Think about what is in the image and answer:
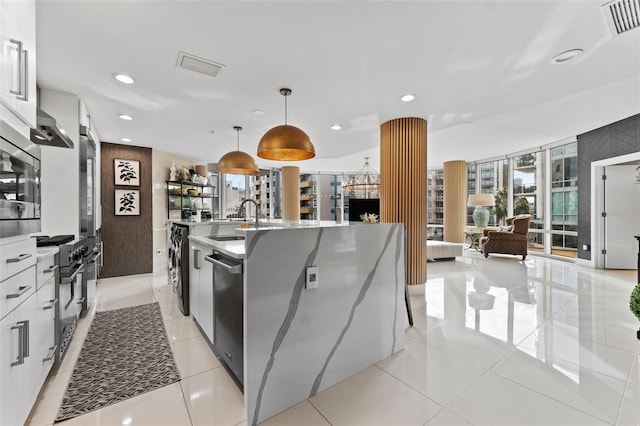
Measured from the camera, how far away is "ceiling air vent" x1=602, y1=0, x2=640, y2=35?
76.1 inches

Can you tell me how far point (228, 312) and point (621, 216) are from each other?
24.9 feet

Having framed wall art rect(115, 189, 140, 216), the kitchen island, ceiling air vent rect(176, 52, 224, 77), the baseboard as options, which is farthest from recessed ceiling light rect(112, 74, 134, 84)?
the baseboard

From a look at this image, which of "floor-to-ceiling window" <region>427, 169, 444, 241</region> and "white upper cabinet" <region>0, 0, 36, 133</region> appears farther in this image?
"floor-to-ceiling window" <region>427, 169, 444, 241</region>

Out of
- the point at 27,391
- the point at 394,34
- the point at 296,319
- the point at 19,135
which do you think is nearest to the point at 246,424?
the point at 296,319

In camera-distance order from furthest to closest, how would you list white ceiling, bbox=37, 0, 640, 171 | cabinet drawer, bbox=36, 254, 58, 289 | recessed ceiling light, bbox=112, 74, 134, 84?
1. recessed ceiling light, bbox=112, 74, 134, 84
2. white ceiling, bbox=37, 0, 640, 171
3. cabinet drawer, bbox=36, 254, 58, 289

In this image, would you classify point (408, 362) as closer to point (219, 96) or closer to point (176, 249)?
point (176, 249)

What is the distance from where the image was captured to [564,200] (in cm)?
668

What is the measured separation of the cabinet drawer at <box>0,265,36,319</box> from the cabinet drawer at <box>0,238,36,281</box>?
0.03 meters

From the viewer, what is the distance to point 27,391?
1524 mm

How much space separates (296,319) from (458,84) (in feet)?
9.76

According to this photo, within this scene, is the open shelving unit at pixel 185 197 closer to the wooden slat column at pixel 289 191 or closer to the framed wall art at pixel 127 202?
the framed wall art at pixel 127 202

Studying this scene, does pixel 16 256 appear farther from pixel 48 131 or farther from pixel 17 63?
pixel 48 131

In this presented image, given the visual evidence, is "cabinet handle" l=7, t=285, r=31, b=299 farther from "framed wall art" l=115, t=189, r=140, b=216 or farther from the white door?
the white door

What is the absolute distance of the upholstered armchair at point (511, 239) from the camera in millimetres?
6656
